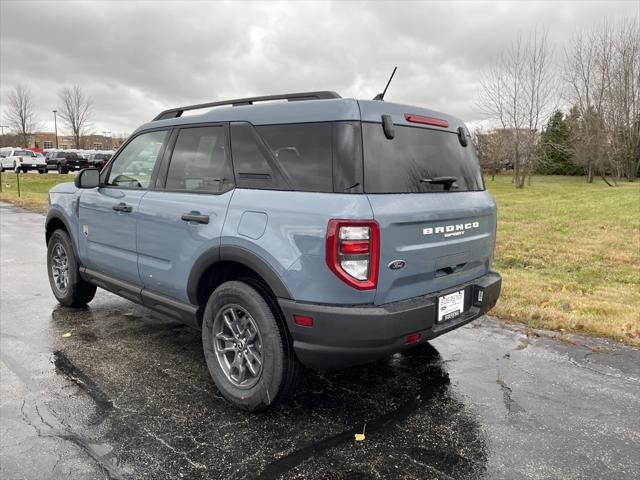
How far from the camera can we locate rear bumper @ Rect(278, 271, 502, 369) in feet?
8.62

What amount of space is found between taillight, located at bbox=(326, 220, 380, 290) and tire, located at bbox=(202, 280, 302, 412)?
60 cm

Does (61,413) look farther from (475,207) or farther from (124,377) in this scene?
(475,207)

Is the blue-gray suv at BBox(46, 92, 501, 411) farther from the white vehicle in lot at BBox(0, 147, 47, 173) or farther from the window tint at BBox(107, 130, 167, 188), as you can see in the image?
the white vehicle in lot at BBox(0, 147, 47, 173)

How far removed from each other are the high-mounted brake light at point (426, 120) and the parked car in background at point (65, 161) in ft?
127

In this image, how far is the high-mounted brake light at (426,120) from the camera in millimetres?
3053

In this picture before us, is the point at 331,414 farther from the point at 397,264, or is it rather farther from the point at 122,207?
the point at 122,207

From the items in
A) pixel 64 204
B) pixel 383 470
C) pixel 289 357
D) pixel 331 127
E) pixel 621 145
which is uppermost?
pixel 621 145

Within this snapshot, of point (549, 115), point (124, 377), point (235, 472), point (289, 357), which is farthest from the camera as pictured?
point (549, 115)

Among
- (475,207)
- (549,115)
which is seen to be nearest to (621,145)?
(549,115)

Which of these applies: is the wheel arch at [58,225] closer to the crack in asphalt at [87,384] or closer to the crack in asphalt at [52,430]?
the crack in asphalt at [87,384]

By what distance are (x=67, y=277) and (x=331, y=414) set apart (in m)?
3.52

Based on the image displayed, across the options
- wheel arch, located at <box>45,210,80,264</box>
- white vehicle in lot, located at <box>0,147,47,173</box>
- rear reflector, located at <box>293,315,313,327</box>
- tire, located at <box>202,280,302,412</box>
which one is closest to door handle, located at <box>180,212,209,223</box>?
→ tire, located at <box>202,280,302,412</box>

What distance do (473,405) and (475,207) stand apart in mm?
1322

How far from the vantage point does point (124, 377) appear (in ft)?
11.7
